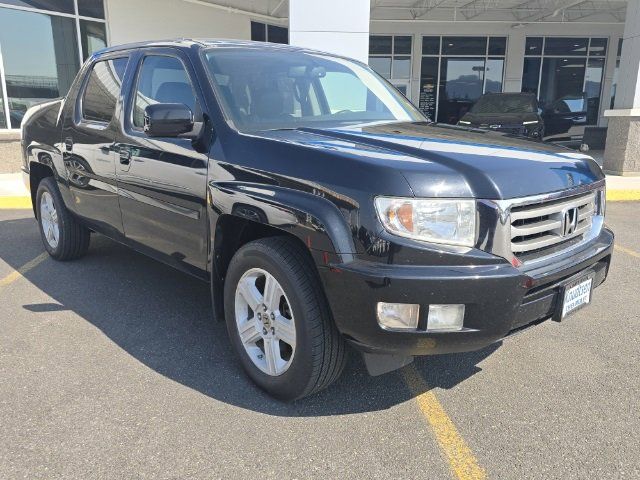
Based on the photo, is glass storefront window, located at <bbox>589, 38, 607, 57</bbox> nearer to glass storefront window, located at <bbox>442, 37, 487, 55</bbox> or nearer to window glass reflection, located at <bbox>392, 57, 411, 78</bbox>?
glass storefront window, located at <bbox>442, 37, 487, 55</bbox>

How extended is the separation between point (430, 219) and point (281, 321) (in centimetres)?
94

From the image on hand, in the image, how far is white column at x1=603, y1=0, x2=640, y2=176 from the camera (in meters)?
10.9

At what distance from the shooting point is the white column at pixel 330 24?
29.2 ft

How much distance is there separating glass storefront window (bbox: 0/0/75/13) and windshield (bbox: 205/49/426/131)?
9.66 meters

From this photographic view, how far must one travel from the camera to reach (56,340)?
364 cm

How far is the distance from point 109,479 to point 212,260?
4.12 feet

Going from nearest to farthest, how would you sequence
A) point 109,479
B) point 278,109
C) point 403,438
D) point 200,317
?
point 109,479, point 403,438, point 278,109, point 200,317

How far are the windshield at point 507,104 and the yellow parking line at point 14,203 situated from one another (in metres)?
9.75

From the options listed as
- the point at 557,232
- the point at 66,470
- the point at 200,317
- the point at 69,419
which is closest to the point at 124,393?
the point at 69,419

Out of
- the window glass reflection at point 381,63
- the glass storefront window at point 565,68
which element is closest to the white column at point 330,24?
the window glass reflection at point 381,63

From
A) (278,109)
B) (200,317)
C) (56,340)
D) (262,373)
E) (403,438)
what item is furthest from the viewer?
(200,317)

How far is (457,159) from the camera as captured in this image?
2529 mm

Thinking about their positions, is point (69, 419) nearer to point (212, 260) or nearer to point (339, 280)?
point (212, 260)

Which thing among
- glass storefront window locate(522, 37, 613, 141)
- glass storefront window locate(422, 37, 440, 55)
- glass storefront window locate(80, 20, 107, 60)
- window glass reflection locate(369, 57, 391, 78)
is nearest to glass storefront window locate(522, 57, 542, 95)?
glass storefront window locate(522, 37, 613, 141)
